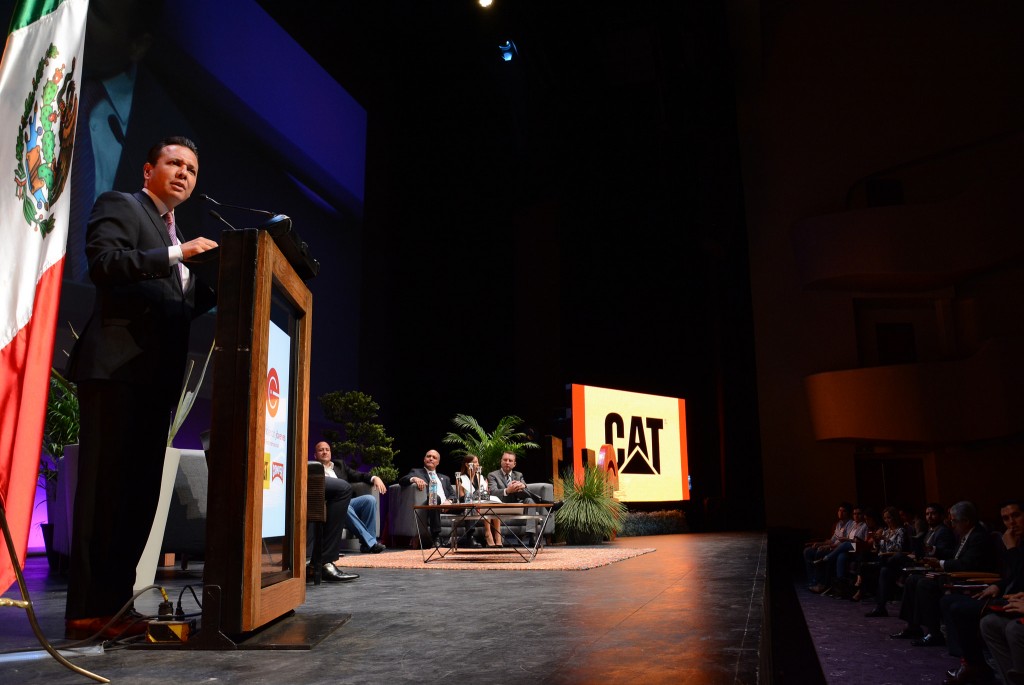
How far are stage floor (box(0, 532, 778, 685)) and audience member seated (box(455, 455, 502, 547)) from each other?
287 cm

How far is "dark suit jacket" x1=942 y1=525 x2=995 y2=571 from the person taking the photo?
5.26 meters

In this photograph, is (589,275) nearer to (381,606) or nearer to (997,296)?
(997,296)

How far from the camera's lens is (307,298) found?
94.7 inches

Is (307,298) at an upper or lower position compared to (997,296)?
lower

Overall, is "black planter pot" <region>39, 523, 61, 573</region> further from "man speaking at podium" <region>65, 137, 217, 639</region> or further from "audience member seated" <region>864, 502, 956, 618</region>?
"audience member seated" <region>864, 502, 956, 618</region>

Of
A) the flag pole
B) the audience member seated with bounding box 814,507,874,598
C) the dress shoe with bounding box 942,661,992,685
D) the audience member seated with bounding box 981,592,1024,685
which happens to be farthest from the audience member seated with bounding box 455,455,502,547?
the flag pole

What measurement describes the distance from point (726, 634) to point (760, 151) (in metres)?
13.6

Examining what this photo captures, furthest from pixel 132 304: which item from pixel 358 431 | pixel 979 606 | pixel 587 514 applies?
pixel 587 514

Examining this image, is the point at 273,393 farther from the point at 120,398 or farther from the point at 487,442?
the point at 487,442

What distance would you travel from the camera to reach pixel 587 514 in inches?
338

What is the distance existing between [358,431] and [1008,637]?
537 centimetres

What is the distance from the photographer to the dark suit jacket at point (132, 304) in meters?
1.88

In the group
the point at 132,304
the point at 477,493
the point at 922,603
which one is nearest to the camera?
the point at 132,304

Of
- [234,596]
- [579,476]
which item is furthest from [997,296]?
[234,596]
